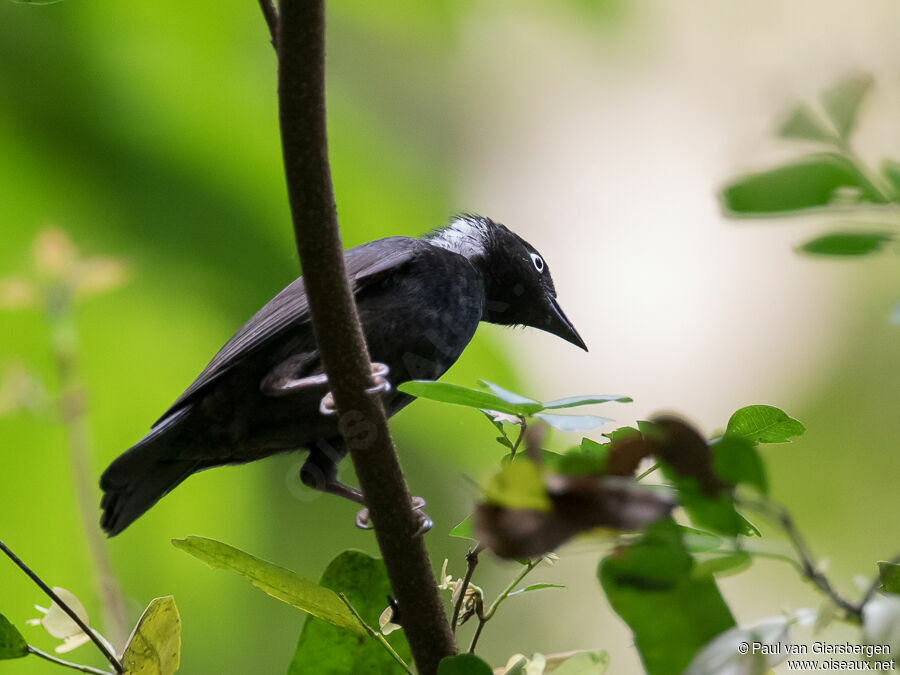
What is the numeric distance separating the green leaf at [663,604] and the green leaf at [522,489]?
4.8 inches

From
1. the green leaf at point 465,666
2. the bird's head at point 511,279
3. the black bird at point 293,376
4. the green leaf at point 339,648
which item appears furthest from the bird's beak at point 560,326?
the green leaf at point 465,666

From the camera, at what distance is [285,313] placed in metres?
2.65

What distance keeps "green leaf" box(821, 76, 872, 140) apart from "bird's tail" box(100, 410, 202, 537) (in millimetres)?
2214

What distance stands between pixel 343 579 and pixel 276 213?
4.53 metres

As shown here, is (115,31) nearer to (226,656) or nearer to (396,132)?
(396,132)

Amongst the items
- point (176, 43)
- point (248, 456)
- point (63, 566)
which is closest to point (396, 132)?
point (176, 43)

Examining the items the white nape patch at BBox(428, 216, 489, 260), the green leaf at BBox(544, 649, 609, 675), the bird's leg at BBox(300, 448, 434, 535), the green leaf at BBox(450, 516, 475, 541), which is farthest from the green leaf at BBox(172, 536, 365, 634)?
the white nape patch at BBox(428, 216, 489, 260)

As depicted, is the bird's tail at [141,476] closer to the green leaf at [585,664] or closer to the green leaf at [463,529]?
the green leaf at [463,529]

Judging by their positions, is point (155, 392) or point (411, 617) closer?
point (411, 617)

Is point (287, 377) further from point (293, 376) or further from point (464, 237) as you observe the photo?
point (464, 237)

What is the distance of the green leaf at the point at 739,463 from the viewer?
2.39 ft

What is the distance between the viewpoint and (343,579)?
160cm

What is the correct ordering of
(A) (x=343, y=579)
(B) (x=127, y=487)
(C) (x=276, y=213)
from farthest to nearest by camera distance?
(C) (x=276, y=213), (B) (x=127, y=487), (A) (x=343, y=579)

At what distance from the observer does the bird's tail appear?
2.65 meters
